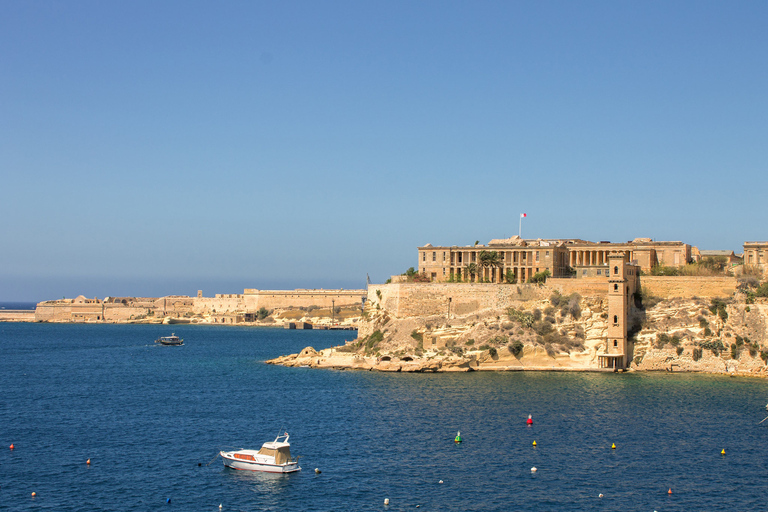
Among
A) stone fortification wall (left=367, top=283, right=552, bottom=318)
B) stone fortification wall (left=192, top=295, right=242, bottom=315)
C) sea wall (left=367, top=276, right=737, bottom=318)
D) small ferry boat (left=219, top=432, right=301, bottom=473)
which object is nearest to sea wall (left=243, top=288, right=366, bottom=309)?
stone fortification wall (left=192, top=295, right=242, bottom=315)

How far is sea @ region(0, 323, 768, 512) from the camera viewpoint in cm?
2473

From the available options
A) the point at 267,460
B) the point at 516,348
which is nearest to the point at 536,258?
the point at 516,348

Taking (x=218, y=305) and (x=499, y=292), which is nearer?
(x=499, y=292)

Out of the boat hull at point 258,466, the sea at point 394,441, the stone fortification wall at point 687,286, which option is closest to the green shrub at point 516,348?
the sea at point 394,441

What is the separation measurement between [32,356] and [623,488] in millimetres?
61490

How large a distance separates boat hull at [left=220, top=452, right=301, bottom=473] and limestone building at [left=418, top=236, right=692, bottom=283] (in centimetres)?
3871

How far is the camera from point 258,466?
91.0 ft

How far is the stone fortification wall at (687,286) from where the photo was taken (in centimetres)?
5497

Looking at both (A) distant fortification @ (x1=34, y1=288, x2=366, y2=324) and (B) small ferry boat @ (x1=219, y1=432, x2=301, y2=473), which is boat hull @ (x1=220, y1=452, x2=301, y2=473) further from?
(A) distant fortification @ (x1=34, y1=288, x2=366, y2=324)

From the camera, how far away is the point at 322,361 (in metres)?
59.6

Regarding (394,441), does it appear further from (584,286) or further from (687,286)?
(687,286)

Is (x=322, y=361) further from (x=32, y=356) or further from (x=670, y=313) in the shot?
(x=32, y=356)

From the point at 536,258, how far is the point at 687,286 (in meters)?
12.2

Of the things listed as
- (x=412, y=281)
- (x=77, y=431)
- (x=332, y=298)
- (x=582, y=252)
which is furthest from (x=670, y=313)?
(x=332, y=298)
